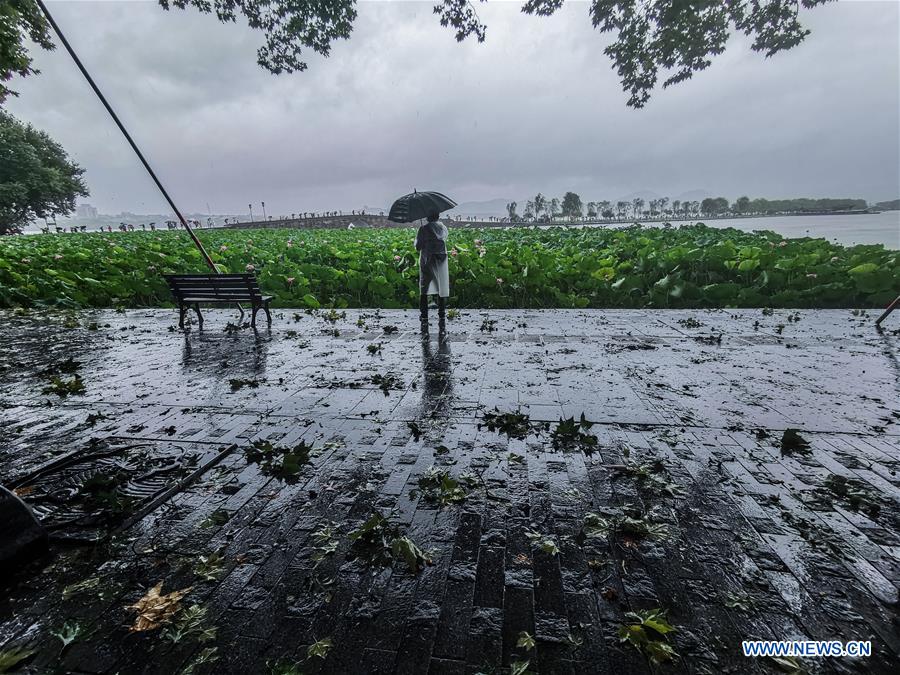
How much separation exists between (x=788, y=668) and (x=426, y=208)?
6.72m

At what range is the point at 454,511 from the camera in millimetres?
2523

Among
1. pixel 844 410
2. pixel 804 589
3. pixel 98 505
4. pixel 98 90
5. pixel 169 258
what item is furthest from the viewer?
pixel 169 258

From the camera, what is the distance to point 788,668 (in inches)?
62.6

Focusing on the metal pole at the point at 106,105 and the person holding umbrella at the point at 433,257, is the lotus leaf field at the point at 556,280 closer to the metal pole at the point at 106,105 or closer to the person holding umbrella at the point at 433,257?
the person holding umbrella at the point at 433,257

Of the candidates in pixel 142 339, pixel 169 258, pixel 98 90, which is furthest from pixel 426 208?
pixel 169 258

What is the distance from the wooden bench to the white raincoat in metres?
2.94

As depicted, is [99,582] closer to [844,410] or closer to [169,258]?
[844,410]

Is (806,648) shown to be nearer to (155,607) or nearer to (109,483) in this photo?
(155,607)

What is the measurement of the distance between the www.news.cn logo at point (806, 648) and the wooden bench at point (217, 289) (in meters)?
7.49

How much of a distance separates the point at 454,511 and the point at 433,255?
214 inches

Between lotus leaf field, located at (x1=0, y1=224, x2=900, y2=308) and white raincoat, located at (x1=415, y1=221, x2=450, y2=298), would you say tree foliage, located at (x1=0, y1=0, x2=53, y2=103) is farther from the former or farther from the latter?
white raincoat, located at (x1=415, y1=221, x2=450, y2=298)

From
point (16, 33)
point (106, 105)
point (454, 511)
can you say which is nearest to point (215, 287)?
point (106, 105)

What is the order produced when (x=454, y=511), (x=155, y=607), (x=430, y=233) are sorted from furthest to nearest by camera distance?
(x=430, y=233) → (x=454, y=511) → (x=155, y=607)

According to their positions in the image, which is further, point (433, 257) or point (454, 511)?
point (433, 257)
